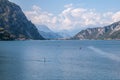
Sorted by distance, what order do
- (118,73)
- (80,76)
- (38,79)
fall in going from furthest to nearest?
1. (118,73)
2. (80,76)
3. (38,79)

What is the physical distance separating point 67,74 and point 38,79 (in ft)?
37.6

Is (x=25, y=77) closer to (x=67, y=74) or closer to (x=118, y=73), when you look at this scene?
(x=67, y=74)

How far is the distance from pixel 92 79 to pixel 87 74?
8.70 metres

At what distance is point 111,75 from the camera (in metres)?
84.7

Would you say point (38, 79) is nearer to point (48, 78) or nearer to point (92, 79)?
point (48, 78)

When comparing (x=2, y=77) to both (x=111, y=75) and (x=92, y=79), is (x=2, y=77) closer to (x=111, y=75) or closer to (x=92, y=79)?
(x=92, y=79)

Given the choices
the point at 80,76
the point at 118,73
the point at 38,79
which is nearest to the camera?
the point at 38,79

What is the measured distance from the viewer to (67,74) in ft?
281

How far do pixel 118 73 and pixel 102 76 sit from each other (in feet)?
27.7

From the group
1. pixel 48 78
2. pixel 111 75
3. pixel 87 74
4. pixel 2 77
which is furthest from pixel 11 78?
pixel 111 75

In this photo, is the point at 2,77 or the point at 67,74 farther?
the point at 67,74

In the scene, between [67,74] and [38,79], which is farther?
[67,74]

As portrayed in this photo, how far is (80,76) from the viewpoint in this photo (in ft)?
269

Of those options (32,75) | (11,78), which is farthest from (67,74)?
(11,78)
